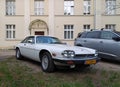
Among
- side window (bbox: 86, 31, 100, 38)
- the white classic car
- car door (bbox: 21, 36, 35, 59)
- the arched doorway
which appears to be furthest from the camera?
the arched doorway

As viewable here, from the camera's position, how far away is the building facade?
997 inches

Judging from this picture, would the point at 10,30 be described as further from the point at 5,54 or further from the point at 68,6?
the point at 5,54

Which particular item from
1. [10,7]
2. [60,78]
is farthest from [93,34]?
[10,7]

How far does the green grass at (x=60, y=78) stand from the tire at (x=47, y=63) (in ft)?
0.68

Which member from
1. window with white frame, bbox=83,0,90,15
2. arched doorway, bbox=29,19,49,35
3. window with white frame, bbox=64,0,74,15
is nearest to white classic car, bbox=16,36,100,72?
arched doorway, bbox=29,19,49,35

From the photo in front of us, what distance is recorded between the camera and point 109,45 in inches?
413

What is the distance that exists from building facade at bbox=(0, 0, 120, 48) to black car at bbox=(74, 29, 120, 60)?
522 inches

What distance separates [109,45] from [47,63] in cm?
389

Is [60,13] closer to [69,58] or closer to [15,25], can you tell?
[15,25]

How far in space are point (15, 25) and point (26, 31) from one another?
1601 millimetres

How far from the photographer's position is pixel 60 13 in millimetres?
25547

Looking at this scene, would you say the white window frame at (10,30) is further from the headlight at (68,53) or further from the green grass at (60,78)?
the headlight at (68,53)

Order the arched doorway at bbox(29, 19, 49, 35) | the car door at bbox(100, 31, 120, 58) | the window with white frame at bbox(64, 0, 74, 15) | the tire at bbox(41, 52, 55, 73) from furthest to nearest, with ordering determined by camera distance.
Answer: the window with white frame at bbox(64, 0, 74, 15) < the arched doorway at bbox(29, 19, 49, 35) < the car door at bbox(100, 31, 120, 58) < the tire at bbox(41, 52, 55, 73)

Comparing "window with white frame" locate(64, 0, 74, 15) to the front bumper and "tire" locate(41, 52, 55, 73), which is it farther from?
the front bumper
